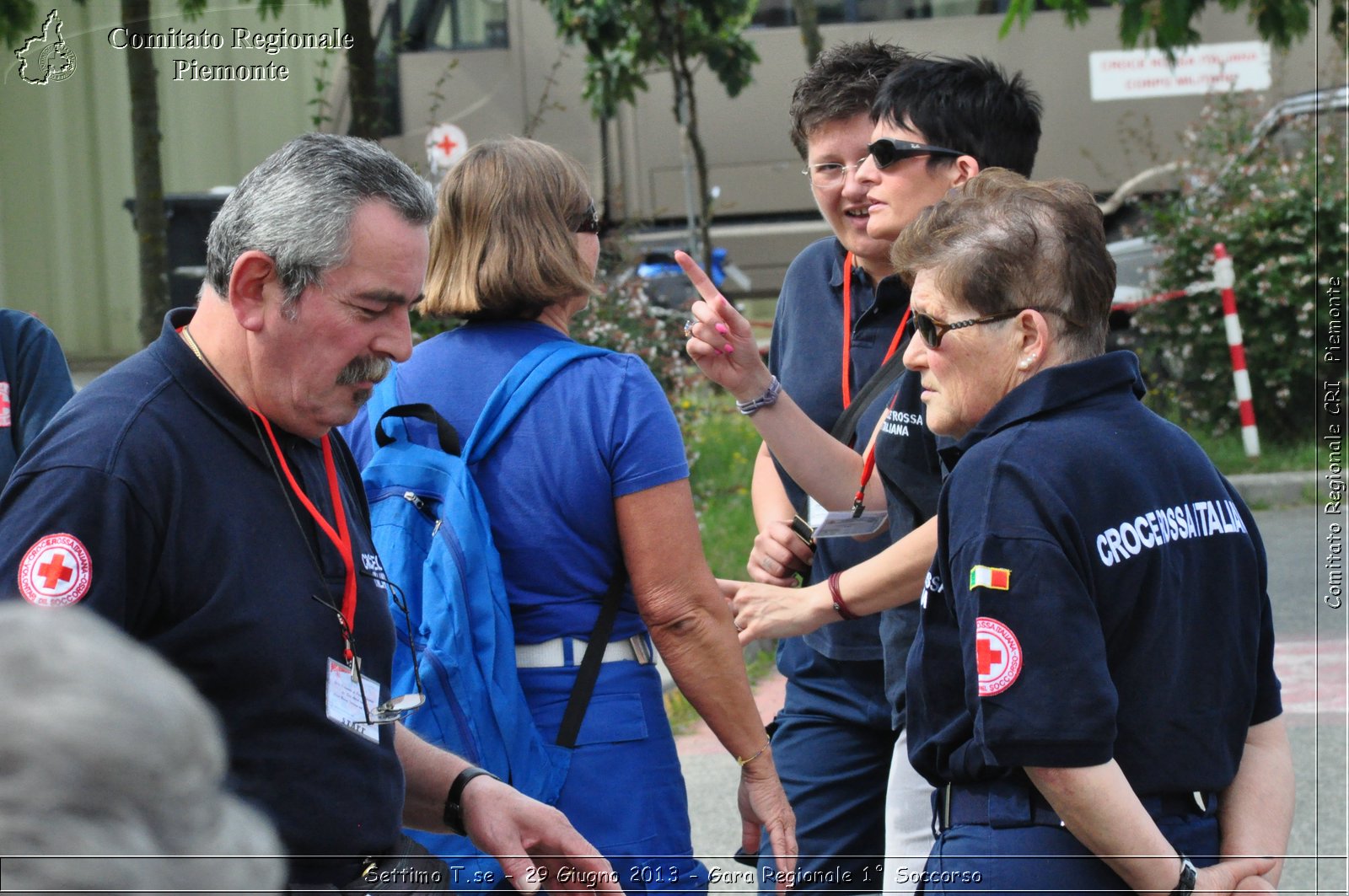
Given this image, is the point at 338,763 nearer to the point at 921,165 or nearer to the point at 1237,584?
the point at 1237,584

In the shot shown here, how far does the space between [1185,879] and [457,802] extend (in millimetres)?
1091

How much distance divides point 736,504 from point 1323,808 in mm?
4280

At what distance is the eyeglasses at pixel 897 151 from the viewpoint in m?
2.72

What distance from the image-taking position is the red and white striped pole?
8.88 meters

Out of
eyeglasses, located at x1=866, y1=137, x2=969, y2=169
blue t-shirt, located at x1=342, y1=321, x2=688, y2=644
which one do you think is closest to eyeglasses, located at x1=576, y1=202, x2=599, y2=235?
blue t-shirt, located at x1=342, y1=321, x2=688, y2=644

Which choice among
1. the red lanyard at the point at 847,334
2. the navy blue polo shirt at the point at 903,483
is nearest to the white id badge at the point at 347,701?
the navy blue polo shirt at the point at 903,483

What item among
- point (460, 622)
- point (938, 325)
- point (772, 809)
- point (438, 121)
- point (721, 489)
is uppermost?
point (438, 121)

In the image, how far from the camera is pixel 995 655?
5.84 ft

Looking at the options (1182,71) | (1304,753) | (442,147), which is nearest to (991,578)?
(1304,753)

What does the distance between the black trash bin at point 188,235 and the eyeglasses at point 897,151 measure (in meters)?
4.32

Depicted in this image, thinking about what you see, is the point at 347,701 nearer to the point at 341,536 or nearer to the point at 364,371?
the point at 341,536

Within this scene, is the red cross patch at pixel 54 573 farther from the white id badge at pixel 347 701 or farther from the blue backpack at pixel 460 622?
the blue backpack at pixel 460 622

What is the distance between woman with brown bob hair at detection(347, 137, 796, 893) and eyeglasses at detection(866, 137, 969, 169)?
69 cm

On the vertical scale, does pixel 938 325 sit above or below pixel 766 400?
above
